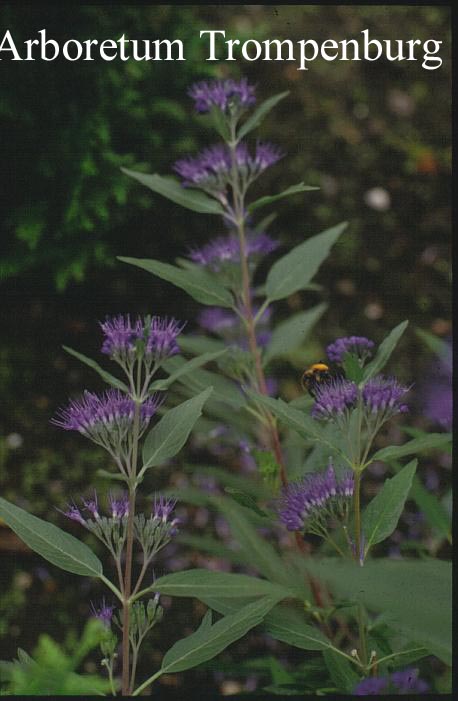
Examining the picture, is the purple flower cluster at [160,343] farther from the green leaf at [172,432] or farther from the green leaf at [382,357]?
the green leaf at [382,357]

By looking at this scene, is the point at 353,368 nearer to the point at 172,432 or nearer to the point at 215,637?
the point at 172,432

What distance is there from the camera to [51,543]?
2.76ft

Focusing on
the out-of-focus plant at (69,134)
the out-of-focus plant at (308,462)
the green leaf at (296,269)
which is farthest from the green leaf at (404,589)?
the out-of-focus plant at (69,134)

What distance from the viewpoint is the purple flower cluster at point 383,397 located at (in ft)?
2.97

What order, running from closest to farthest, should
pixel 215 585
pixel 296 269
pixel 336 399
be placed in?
pixel 215 585 < pixel 336 399 < pixel 296 269

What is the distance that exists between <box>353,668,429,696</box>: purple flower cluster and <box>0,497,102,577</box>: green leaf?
310mm

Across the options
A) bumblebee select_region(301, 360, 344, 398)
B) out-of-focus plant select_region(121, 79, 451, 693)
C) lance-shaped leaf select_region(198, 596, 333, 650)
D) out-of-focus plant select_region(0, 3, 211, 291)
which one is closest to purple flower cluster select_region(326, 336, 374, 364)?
out-of-focus plant select_region(121, 79, 451, 693)

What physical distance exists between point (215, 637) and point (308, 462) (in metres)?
0.34

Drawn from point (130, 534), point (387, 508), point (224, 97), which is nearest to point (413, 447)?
point (387, 508)

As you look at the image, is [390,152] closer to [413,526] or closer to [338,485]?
[413,526]

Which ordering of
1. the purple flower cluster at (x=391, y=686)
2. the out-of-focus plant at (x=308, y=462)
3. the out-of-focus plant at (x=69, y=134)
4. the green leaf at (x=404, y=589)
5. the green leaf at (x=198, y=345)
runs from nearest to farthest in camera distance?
the green leaf at (x=404, y=589), the out-of-focus plant at (x=308, y=462), the purple flower cluster at (x=391, y=686), the green leaf at (x=198, y=345), the out-of-focus plant at (x=69, y=134)

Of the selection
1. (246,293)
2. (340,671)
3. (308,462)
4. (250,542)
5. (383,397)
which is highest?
(246,293)

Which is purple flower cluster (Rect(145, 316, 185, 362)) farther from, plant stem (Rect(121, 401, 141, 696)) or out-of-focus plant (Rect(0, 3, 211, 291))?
out-of-focus plant (Rect(0, 3, 211, 291))

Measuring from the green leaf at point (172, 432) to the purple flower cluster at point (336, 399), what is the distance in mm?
148
